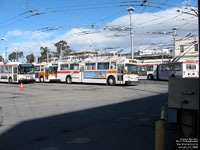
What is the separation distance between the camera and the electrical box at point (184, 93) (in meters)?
3.87

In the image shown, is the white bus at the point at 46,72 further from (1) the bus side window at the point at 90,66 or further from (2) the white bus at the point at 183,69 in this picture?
(2) the white bus at the point at 183,69

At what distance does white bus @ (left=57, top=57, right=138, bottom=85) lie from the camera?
74.7 ft

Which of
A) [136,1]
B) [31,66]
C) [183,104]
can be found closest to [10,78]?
[31,66]

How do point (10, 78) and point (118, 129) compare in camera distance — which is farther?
point (10, 78)

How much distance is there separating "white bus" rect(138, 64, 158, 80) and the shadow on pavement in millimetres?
28043

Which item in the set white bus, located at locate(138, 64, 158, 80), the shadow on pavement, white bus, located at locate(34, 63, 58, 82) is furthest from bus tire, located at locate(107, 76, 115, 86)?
the shadow on pavement

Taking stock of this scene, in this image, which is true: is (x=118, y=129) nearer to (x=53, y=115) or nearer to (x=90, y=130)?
(x=90, y=130)

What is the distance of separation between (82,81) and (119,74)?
5.47 meters

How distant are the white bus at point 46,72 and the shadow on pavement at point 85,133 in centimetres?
2336

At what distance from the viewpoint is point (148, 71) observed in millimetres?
36812

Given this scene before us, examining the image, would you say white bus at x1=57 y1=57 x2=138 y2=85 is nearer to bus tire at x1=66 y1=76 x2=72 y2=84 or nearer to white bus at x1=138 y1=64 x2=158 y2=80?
bus tire at x1=66 y1=76 x2=72 y2=84

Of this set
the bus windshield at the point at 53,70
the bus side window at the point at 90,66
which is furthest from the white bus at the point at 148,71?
the bus windshield at the point at 53,70

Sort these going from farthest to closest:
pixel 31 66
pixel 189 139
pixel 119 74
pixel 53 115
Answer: pixel 31 66 < pixel 119 74 < pixel 53 115 < pixel 189 139

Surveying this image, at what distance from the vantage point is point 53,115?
331 inches
